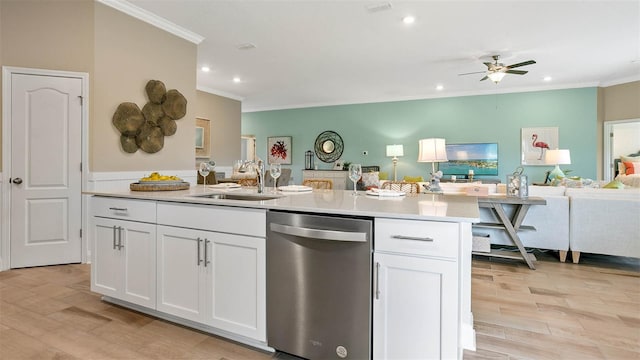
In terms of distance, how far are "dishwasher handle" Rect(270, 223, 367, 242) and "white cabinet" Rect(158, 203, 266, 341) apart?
172 millimetres

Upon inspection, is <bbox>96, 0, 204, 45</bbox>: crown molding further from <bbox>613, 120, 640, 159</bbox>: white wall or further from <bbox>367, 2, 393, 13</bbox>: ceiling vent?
<bbox>613, 120, 640, 159</bbox>: white wall

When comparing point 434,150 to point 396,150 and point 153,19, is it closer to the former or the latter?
point 396,150

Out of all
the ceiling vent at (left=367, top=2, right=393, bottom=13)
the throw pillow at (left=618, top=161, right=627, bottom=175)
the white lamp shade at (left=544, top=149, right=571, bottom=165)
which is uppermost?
the ceiling vent at (left=367, top=2, right=393, bottom=13)

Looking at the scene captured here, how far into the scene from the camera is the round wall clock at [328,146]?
8672mm

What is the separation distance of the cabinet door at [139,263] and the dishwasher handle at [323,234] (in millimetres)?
995

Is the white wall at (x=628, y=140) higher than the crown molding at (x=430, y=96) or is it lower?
lower

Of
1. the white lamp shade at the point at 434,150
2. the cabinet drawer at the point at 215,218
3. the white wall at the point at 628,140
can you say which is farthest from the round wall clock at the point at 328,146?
the cabinet drawer at the point at 215,218

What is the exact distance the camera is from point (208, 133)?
722cm

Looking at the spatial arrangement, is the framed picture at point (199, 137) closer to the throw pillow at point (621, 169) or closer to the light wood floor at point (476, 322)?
the light wood floor at point (476, 322)

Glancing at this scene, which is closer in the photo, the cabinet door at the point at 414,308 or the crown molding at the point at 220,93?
the cabinet door at the point at 414,308

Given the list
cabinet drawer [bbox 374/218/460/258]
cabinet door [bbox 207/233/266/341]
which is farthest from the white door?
cabinet drawer [bbox 374/218/460/258]

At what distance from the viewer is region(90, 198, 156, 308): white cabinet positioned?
86.0 inches

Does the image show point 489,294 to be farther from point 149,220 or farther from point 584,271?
point 149,220

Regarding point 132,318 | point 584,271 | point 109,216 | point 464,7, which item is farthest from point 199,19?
point 584,271
